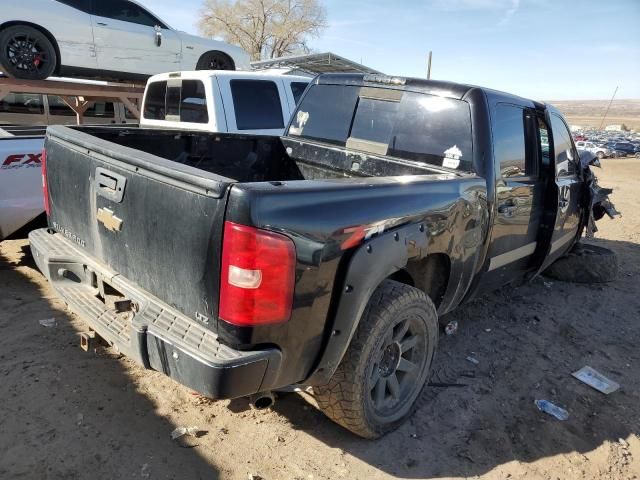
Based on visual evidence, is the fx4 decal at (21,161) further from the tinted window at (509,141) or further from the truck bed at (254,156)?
the tinted window at (509,141)

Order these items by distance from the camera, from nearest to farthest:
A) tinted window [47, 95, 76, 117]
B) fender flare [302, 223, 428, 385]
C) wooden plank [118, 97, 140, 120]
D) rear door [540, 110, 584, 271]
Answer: fender flare [302, 223, 428, 385] < rear door [540, 110, 584, 271] < wooden plank [118, 97, 140, 120] < tinted window [47, 95, 76, 117]

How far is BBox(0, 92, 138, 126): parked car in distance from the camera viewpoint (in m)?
9.70

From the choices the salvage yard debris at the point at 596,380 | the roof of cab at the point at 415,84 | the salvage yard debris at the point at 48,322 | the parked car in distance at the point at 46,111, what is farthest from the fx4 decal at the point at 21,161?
the parked car in distance at the point at 46,111

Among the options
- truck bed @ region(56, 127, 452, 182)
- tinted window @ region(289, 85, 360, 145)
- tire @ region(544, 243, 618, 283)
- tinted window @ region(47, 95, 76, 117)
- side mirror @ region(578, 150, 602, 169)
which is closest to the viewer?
truck bed @ region(56, 127, 452, 182)

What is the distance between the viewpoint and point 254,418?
272 centimetres

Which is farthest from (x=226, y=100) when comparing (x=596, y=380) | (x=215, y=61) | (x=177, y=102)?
(x=596, y=380)

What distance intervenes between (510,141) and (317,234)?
2062 millimetres

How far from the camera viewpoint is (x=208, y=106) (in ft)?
18.7

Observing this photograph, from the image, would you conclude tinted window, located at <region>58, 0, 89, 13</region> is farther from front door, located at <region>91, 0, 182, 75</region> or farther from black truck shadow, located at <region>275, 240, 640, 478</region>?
black truck shadow, located at <region>275, 240, 640, 478</region>

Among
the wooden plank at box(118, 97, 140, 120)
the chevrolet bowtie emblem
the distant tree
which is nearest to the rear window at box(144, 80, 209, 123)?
the wooden plank at box(118, 97, 140, 120)

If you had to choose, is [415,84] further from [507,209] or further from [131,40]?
[131,40]

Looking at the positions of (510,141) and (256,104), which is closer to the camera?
(510,141)

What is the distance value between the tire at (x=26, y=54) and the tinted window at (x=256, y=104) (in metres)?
3.59

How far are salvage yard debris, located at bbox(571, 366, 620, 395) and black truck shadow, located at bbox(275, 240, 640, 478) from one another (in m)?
0.05
